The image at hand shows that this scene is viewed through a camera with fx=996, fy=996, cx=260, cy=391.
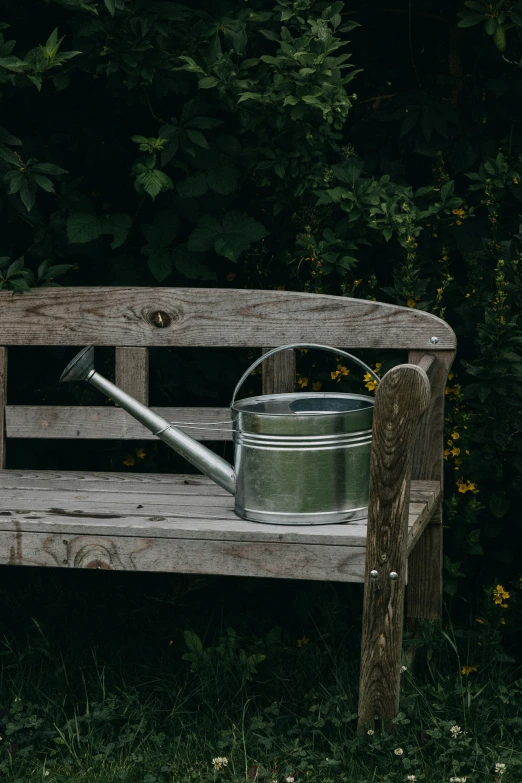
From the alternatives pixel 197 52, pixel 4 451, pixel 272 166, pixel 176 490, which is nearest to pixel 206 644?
pixel 176 490

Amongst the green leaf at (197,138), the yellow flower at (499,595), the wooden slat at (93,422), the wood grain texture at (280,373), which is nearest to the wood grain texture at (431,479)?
the yellow flower at (499,595)

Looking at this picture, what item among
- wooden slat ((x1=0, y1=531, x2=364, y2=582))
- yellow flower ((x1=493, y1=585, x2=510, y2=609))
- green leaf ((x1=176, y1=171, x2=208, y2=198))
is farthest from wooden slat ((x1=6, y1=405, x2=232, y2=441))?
yellow flower ((x1=493, y1=585, x2=510, y2=609))

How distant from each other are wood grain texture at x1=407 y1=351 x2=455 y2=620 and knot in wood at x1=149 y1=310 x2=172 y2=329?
67cm

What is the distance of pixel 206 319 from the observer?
272cm

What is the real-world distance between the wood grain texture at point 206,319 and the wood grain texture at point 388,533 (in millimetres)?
730

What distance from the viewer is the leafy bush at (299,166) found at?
2.55 m

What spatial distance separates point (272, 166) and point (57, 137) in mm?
629

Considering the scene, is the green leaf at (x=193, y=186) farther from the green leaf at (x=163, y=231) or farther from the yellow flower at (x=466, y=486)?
the yellow flower at (x=466, y=486)

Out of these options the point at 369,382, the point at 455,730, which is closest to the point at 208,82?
the point at 369,382

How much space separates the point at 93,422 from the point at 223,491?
1.61ft

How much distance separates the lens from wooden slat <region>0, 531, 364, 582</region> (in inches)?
77.2

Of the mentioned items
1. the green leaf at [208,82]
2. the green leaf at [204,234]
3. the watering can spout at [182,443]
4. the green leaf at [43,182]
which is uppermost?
the green leaf at [208,82]

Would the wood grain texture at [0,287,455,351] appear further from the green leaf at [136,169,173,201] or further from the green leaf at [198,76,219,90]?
the green leaf at [198,76,219,90]

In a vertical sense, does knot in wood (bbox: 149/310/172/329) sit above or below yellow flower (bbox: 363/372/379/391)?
above
